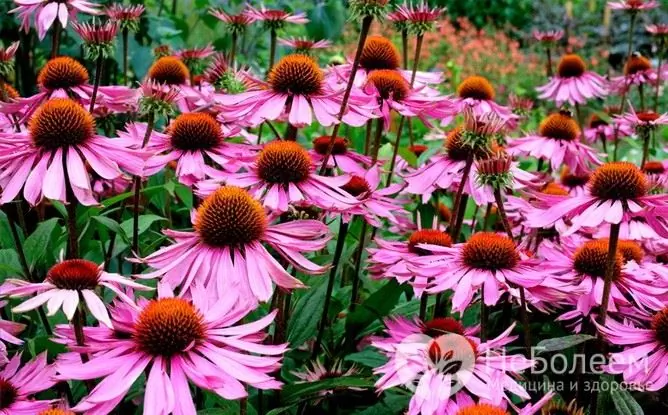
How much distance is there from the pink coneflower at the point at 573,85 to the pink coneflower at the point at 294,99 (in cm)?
141

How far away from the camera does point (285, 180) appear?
144 centimetres

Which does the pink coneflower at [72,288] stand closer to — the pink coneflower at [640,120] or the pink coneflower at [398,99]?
the pink coneflower at [398,99]

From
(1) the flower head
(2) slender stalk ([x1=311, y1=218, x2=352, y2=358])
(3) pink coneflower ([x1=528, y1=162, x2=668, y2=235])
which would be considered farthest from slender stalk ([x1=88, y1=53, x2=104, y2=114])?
(3) pink coneflower ([x1=528, y1=162, x2=668, y2=235])

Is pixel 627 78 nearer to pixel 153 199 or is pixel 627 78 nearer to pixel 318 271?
pixel 153 199

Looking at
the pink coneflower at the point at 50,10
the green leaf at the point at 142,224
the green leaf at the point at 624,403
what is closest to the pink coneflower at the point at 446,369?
the green leaf at the point at 624,403

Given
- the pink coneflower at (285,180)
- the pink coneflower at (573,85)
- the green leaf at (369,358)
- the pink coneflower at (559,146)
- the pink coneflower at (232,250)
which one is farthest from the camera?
the pink coneflower at (573,85)

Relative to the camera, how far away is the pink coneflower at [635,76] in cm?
290

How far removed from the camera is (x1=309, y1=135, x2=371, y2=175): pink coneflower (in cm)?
166

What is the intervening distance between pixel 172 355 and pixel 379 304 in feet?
1.81

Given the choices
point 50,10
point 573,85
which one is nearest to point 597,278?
point 50,10

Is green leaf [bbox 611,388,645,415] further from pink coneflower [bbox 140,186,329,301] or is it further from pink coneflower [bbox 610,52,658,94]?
pink coneflower [bbox 610,52,658,94]

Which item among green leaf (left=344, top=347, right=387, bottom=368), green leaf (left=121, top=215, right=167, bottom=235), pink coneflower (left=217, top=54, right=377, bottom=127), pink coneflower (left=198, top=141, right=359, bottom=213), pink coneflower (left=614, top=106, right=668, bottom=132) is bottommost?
green leaf (left=344, top=347, right=387, bottom=368)

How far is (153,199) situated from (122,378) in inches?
42.2

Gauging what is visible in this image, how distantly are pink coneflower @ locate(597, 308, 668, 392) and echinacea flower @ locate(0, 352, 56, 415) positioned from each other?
82cm
